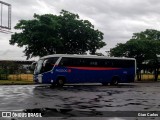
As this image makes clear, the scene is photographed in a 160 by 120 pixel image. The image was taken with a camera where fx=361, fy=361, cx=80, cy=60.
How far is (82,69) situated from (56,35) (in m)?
15.9

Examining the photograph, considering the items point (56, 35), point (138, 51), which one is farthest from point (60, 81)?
point (138, 51)

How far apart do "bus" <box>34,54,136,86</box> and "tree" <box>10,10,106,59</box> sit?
1232 cm

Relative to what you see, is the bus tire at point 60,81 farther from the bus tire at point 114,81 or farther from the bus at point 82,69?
the bus tire at point 114,81

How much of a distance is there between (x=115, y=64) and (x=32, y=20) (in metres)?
15.9

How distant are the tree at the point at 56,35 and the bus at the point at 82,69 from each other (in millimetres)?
12322

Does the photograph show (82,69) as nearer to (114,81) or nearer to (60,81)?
(60,81)

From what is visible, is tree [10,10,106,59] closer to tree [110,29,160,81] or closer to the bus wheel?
tree [110,29,160,81]

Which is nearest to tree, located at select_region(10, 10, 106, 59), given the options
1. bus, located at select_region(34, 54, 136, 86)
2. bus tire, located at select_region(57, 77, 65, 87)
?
bus, located at select_region(34, 54, 136, 86)

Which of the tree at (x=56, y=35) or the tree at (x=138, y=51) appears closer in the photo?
the tree at (x=56, y=35)

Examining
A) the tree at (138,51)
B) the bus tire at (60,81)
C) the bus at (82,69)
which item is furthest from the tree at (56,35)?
the bus tire at (60,81)

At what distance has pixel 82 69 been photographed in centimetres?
3422

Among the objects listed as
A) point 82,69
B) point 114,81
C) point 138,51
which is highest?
point 138,51

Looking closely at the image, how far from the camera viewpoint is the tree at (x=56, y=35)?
47438 mm

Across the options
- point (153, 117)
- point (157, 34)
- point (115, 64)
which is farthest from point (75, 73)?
point (157, 34)
